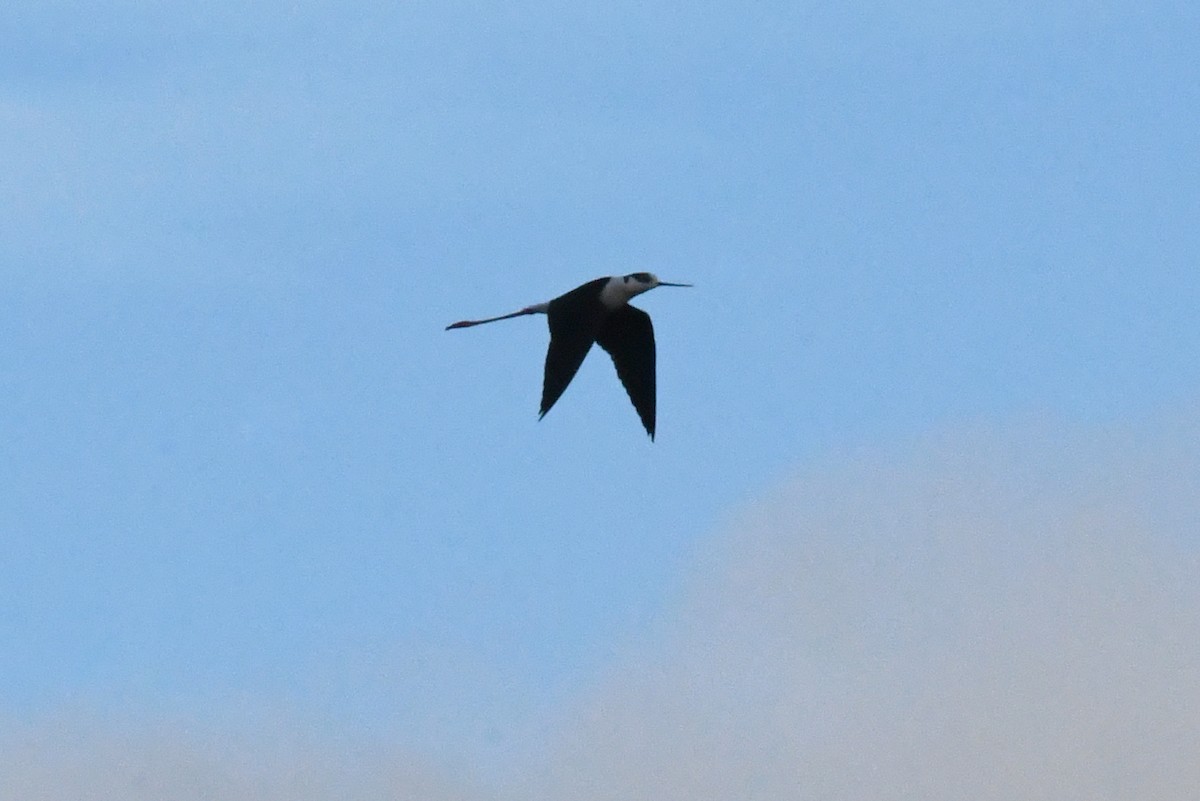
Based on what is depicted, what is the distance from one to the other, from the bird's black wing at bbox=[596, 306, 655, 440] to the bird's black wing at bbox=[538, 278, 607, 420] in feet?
3.11

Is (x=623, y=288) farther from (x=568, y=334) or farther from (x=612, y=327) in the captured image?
(x=568, y=334)

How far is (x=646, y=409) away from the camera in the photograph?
33062mm

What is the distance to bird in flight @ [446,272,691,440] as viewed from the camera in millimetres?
30750

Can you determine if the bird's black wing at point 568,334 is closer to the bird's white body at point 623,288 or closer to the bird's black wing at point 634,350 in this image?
the bird's white body at point 623,288

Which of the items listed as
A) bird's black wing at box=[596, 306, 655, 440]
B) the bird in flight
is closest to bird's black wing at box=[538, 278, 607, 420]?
the bird in flight

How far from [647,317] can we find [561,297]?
1.81m

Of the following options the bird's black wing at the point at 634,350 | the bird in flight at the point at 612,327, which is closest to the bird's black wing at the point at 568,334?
the bird in flight at the point at 612,327

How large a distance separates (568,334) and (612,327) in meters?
2.62

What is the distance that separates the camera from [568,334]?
101ft

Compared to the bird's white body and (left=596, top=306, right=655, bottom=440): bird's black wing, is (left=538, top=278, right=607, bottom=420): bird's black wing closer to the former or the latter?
the bird's white body

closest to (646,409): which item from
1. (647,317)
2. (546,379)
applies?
(647,317)

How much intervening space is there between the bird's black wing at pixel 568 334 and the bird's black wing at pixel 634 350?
0.95 m

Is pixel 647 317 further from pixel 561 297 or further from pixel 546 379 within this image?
pixel 546 379

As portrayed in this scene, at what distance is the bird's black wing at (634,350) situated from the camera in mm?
33062
